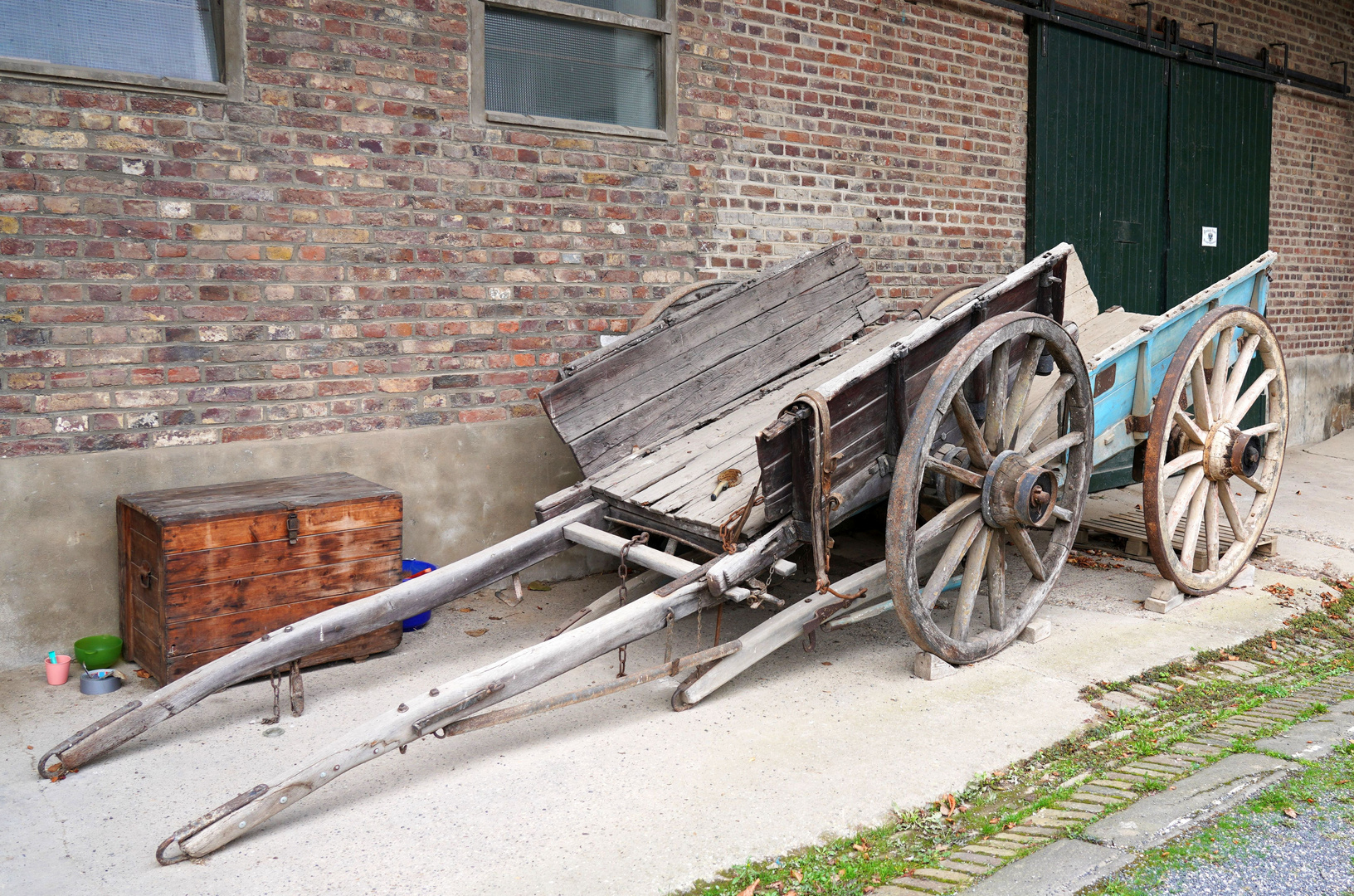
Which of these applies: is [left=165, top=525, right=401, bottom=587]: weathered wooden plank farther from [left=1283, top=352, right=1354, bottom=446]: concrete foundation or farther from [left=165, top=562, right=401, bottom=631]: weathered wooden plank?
[left=1283, top=352, right=1354, bottom=446]: concrete foundation

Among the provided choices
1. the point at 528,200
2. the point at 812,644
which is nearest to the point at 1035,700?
the point at 812,644

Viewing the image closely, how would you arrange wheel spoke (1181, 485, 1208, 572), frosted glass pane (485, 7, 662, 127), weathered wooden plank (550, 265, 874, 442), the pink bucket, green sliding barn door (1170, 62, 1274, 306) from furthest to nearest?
green sliding barn door (1170, 62, 1274, 306), frosted glass pane (485, 7, 662, 127), wheel spoke (1181, 485, 1208, 572), weathered wooden plank (550, 265, 874, 442), the pink bucket

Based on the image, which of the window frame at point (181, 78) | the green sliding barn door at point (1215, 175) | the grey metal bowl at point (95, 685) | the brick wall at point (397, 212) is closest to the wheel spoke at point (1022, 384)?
the brick wall at point (397, 212)

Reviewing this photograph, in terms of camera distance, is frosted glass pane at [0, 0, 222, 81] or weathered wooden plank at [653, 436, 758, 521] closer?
weathered wooden plank at [653, 436, 758, 521]

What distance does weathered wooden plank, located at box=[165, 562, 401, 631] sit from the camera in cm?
336

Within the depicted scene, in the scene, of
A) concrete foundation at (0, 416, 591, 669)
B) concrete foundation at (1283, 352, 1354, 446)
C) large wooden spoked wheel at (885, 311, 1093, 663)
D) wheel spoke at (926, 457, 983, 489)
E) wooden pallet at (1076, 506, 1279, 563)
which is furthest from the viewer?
concrete foundation at (1283, 352, 1354, 446)

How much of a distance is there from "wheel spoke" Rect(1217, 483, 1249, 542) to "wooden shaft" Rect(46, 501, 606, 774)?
2.75 metres

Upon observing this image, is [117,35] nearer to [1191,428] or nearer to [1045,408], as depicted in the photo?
[1045,408]

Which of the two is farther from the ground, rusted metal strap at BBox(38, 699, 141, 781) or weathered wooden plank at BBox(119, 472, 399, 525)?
weathered wooden plank at BBox(119, 472, 399, 525)

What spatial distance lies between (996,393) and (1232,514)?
171cm

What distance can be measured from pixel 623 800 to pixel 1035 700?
1.46 m

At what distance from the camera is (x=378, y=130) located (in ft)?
13.9

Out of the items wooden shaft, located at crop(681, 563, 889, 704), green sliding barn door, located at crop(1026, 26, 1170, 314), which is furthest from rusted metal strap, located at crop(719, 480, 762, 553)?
green sliding barn door, located at crop(1026, 26, 1170, 314)

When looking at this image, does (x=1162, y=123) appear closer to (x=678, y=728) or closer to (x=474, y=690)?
(x=678, y=728)
